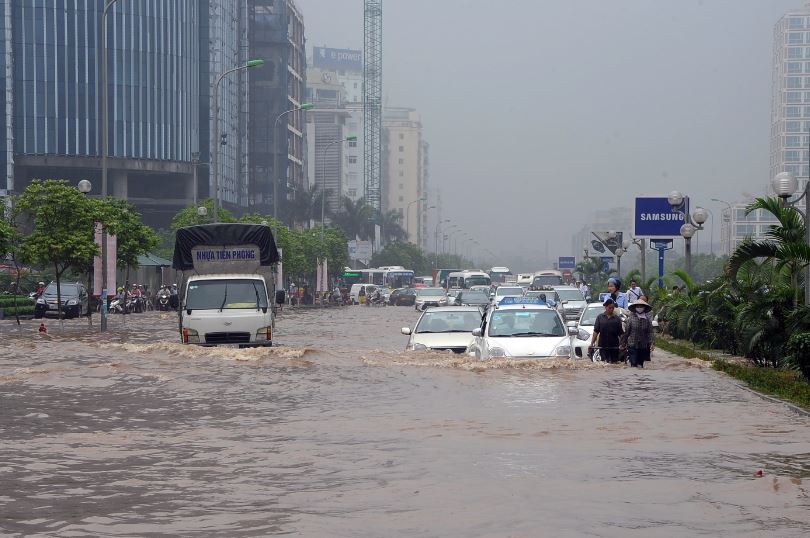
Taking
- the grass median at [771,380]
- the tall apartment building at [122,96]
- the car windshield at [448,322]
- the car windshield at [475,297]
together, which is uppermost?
the tall apartment building at [122,96]

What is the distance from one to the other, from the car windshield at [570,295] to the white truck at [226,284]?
20.9 meters

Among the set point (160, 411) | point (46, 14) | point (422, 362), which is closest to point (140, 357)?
point (422, 362)

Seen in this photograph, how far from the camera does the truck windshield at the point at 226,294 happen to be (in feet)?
85.4

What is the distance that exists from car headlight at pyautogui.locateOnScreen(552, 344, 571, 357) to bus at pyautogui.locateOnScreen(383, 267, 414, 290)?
86.1 m

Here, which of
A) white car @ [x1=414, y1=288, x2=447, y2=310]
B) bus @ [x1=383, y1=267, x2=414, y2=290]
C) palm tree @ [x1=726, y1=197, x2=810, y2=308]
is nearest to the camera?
palm tree @ [x1=726, y1=197, x2=810, y2=308]

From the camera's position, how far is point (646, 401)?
17625mm

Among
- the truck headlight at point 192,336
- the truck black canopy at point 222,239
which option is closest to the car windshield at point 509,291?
the truck black canopy at point 222,239

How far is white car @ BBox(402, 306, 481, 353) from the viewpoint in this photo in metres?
23.7

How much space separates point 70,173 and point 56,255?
5938 centimetres

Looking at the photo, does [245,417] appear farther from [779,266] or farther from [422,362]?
[779,266]

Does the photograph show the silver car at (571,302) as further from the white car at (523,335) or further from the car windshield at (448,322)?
the white car at (523,335)

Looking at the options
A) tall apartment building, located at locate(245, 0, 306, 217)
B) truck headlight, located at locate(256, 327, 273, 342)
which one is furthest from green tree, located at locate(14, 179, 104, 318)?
tall apartment building, located at locate(245, 0, 306, 217)

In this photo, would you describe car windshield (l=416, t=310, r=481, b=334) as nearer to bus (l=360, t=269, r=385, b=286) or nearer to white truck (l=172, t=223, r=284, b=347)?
white truck (l=172, t=223, r=284, b=347)

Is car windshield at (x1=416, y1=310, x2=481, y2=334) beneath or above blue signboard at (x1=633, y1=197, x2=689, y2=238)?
beneath
